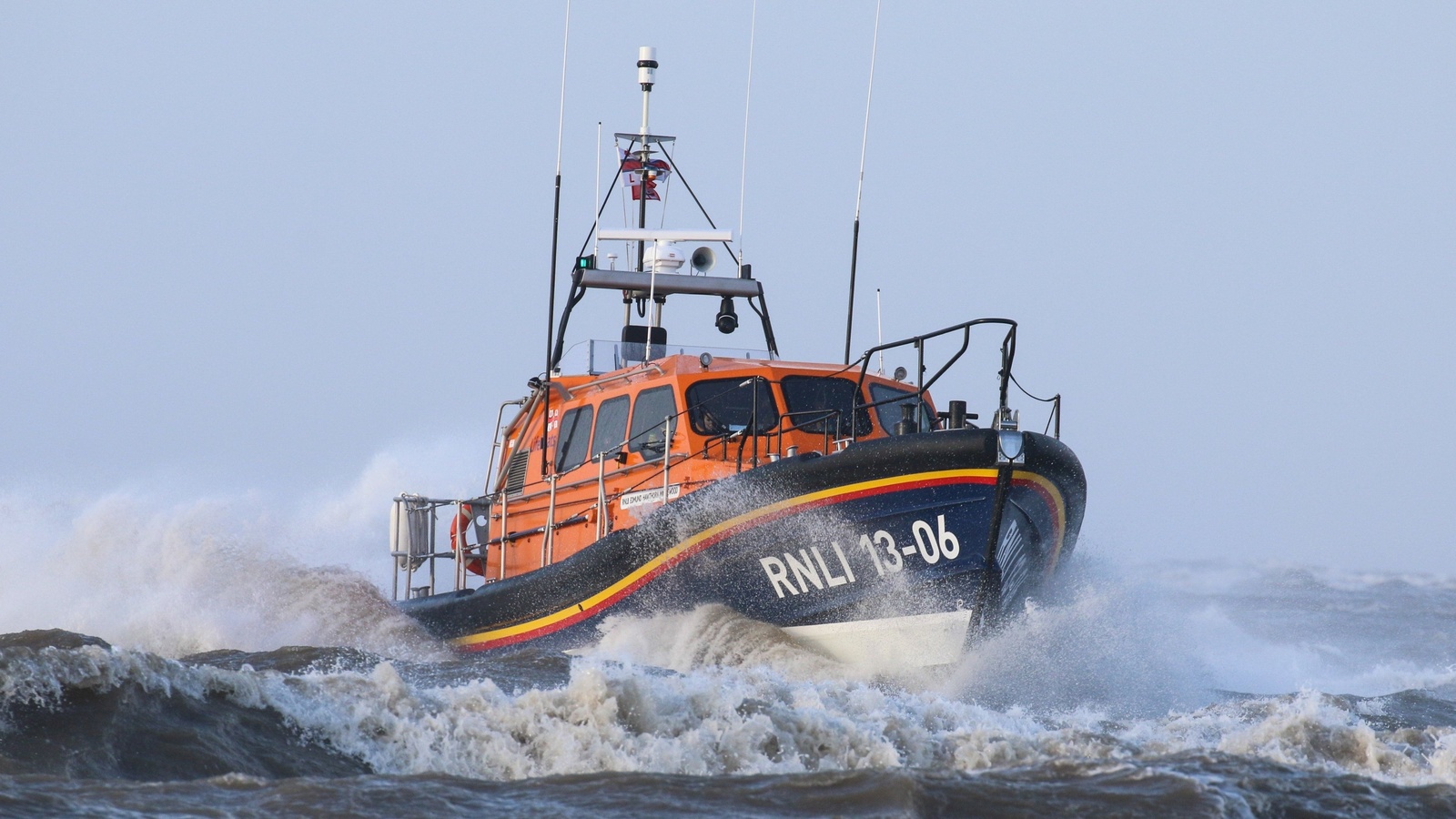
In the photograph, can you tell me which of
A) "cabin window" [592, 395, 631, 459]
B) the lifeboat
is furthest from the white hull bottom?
"cabin window" [592, 395, 631, 459]

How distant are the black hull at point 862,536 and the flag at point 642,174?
14.0 feet

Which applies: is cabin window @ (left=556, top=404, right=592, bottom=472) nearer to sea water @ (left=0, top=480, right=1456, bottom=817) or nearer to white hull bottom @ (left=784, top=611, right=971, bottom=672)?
sea water @ (left=0, top=480, right=1456, bottom=817)

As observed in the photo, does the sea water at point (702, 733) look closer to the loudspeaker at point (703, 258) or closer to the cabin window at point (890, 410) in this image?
the cabin window at point (890, 410)

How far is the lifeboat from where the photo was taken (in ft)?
25.5

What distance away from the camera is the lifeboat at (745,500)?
7.79 meters

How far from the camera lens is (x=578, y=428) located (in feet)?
33.8

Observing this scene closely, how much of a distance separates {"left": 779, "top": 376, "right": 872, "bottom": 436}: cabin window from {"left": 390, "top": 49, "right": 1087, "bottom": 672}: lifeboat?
0.01m

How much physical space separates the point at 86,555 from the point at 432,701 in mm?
6565

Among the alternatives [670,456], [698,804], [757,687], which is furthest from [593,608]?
[698,804]

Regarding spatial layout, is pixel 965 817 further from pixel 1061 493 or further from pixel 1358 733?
pixel 1061 493

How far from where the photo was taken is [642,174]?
471 inches

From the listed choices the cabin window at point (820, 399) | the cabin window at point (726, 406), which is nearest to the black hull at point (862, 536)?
the cabin window at point (726, 406)

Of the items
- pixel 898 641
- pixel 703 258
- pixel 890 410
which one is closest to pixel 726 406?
pixel 890 410

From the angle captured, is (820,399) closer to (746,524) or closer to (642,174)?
(746,524)
